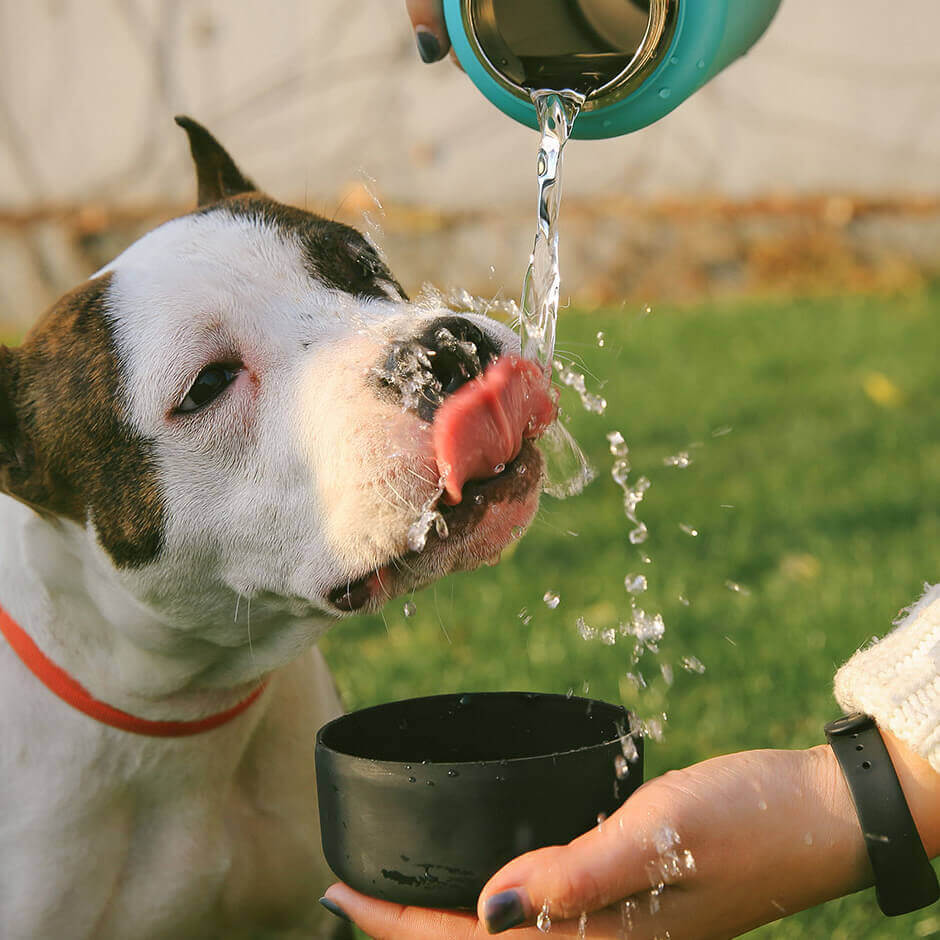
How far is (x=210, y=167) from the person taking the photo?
2.50 meters

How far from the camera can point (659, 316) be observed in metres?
7.30

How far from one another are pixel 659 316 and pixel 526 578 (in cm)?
365

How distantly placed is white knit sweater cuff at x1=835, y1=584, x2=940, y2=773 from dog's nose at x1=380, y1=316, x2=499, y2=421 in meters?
0.67

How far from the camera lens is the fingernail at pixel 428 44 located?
7.38 ft

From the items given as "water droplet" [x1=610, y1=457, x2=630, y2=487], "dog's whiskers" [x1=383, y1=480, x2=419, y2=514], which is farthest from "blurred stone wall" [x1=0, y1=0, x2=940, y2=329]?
"dog's whiskers" [x1=383, y1=480, x2=419, y2=514]

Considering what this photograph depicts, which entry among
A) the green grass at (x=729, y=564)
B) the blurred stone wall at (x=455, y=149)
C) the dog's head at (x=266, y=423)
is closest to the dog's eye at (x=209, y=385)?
the dog's head at (x=266, y=423)

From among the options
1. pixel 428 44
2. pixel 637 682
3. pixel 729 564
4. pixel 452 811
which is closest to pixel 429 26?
pixel 428 44

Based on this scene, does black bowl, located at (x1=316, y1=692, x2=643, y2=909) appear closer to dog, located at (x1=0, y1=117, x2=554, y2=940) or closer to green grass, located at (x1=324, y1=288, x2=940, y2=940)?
dog, located at (x1=0, y1=117, x2=554, y2=940)

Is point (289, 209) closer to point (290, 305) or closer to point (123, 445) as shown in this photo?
point (290, 305)

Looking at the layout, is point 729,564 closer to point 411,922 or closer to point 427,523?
point 427,523

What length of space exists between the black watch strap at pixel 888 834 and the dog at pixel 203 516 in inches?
22.1

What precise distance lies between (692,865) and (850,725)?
32cm

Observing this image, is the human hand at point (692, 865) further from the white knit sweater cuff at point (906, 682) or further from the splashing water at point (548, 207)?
the splashing water at point (548, 207)

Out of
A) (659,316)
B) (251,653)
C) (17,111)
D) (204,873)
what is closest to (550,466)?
(251,653)
